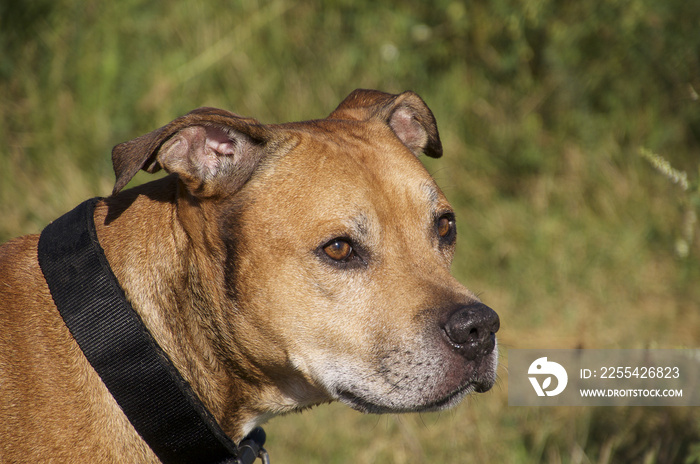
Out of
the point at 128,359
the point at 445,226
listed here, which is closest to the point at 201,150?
the point at 128,359

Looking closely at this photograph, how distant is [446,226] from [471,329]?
0.70 m

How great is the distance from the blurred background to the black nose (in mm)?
2803

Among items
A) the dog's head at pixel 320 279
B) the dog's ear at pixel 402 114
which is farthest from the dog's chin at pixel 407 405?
the dog's ear at pixel 402 114

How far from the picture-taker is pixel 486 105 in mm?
7484

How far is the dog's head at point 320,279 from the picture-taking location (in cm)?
297

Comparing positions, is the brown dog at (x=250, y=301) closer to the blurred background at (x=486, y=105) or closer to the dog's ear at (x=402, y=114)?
the dog's ear at (x=402, y=114)

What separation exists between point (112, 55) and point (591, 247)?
4739 mm

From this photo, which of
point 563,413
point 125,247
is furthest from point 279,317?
point 563,413

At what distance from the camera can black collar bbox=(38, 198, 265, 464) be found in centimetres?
277

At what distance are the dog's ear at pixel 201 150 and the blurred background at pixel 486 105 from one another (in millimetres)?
3233

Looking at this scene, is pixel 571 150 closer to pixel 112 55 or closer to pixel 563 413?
pixel 563 413

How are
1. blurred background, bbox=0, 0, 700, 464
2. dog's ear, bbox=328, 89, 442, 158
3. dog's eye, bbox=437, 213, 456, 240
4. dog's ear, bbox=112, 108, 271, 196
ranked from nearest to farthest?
1. dog's ear, bbox=112, 108, 271, 196
2. dog's eye, bbox=437, 213, 456, 240
3. dog's ear, bbox=328, 89, 442, 158
4. blurred background, bbox=0, 0, 700, 464

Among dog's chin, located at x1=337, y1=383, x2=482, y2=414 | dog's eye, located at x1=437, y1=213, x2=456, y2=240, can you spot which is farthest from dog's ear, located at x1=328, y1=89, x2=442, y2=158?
dog's chin, located at x1=337, y1=383, x2=482, y2=414

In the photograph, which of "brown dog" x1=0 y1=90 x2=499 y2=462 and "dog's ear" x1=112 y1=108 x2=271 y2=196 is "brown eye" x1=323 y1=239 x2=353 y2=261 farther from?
"dog's ear" x1=112 y1=108 x2=271 y2=196
